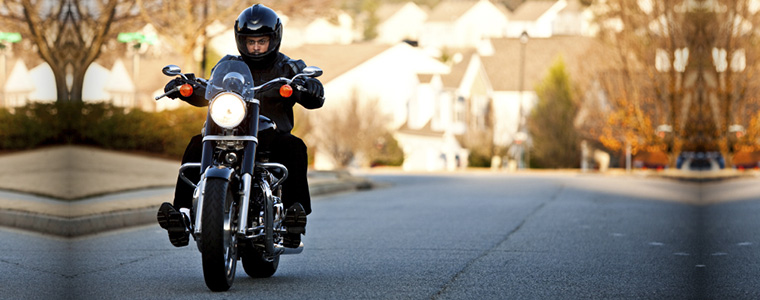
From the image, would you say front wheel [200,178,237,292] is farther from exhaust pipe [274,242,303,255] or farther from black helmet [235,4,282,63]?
black helmet [235,4,282,63]

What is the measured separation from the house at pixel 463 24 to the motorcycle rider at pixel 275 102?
96.6m

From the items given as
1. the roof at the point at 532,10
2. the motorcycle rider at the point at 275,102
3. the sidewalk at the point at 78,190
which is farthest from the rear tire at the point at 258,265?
the roof at the point at 532,10

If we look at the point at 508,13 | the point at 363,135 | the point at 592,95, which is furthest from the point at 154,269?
the point at 508,13

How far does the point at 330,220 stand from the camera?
15.0m

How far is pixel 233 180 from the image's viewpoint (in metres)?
7.43

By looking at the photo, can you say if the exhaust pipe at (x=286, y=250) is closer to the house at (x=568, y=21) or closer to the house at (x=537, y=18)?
the house at (x=568, y=21)

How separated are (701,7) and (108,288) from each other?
8.30 m

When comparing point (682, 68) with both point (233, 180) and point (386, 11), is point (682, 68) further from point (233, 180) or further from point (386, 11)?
point (386, 11)

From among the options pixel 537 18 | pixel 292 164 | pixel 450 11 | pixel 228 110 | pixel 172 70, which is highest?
pixel 450 11

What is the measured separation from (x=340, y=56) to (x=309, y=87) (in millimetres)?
56014

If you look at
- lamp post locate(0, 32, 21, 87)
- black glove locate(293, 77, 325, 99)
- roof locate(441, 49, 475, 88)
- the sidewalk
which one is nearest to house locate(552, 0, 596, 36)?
roof locate(441, 49, 475, 88)

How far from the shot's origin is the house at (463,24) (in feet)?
351

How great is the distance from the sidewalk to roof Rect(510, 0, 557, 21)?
75.5 metres

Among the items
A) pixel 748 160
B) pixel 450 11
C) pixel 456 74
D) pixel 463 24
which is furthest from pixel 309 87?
pixel 450 11
